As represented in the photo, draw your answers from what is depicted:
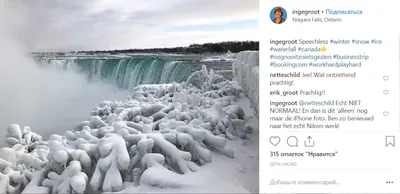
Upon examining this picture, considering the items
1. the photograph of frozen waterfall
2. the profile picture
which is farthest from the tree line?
the profile picture

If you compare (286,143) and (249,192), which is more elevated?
(286,143)

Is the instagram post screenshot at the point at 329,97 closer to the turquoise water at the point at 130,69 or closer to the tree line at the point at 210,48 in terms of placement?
the tree line at the point at 210,48

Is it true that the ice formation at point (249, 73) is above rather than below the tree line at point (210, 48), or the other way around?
below

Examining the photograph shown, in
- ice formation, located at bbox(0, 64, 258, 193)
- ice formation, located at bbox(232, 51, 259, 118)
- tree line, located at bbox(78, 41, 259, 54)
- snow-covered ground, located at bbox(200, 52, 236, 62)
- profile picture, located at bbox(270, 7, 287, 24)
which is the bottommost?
ice formation, located at bbox(0, 64, 258, 193)

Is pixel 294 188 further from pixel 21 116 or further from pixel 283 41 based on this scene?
pixel 21 116

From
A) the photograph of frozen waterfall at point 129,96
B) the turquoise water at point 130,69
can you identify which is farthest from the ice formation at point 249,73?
the turquoise water at point 130,69

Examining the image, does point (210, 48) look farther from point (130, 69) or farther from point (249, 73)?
point (130, 69)

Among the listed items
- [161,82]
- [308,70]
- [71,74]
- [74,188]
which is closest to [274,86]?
[308,70]

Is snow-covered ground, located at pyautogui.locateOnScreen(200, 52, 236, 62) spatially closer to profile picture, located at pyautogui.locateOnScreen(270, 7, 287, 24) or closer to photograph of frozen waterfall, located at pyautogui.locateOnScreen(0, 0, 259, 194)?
photograph of frozen waterfall, located at pyautogui.locateOnScreen(0, 0, 259, 194)
